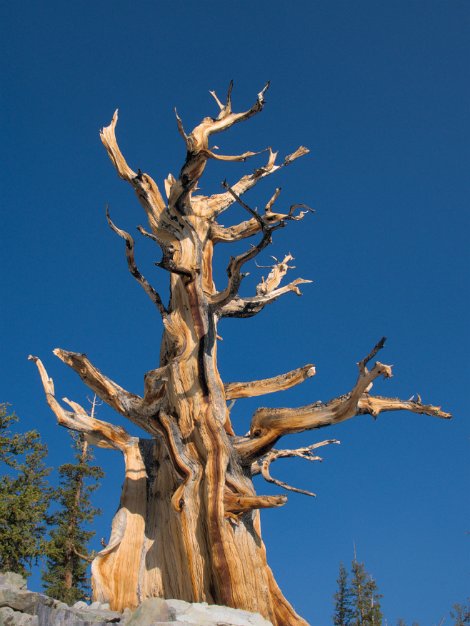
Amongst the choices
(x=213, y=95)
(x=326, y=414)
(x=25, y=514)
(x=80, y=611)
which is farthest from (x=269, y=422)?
(x=25, y=514)

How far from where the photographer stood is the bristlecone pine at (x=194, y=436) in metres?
4.62

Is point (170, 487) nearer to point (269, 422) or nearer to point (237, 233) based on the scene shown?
point (269, 422)


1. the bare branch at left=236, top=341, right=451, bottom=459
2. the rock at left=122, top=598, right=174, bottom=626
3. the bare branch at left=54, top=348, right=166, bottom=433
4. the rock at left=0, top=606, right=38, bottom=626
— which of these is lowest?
the rock at left=0, top=606, right=38, bottom=626

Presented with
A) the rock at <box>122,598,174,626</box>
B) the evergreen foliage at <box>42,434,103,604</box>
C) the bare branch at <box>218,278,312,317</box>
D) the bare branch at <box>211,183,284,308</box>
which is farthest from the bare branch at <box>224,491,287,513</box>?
the evergreen foliage at <box>42,434,103,604</box>

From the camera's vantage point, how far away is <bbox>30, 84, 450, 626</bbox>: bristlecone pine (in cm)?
462

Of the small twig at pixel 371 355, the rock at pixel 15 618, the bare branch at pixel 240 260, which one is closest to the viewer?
the rock at pixel 15 618

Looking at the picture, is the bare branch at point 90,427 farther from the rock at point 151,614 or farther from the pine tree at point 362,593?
the pine tree at point 362,593

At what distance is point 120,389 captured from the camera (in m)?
5.73

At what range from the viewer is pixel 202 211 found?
22.6 feet

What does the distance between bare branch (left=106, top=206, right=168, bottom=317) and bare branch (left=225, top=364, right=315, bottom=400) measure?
1051 mm

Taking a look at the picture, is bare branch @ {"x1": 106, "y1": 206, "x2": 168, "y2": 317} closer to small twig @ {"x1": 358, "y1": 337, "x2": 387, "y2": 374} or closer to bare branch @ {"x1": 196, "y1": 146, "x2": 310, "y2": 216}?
bare branch @ {"x1": 196, "y1": 146, "x2": 310, "y2": 216}

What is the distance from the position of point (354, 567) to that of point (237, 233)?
13.3 meters

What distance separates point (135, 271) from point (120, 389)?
3.76 feet

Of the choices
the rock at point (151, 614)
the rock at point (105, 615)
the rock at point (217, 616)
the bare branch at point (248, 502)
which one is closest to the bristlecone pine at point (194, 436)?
the bare branch at point (248, 502)
